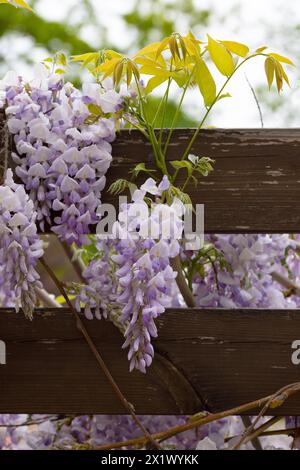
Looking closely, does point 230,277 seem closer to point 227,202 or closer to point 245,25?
point 227,202

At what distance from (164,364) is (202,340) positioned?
0.08 metres

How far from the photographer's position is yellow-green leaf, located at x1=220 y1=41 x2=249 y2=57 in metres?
1.14

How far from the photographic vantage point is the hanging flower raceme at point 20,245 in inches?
43.6

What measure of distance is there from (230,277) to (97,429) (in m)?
0.44

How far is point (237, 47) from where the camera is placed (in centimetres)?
115

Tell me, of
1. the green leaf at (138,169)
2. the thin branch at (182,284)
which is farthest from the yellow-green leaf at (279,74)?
the thin branch at (182,284)

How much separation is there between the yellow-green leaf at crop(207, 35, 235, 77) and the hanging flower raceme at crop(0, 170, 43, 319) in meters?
0.36

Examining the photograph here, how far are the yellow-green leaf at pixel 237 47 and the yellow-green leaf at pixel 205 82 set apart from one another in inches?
1.8

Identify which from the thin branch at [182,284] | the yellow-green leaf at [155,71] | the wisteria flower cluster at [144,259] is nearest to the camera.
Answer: the wisteria flower cluster at [144,259]

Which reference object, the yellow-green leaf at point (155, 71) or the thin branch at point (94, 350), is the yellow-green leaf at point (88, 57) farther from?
the thin branch at point (94, 350)

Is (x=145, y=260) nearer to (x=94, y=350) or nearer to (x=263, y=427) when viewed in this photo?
(x=94, y=350)

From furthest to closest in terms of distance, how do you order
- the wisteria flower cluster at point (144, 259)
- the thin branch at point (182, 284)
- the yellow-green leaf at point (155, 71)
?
the thin branch at point (182, 284) < the yellow-green leaf at point (155, 71) < the wisteria flower cluster at point (144, 259)

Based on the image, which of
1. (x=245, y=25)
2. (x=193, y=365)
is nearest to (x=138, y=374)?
(x=193, y=365)

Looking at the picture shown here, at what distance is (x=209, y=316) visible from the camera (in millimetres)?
1239
